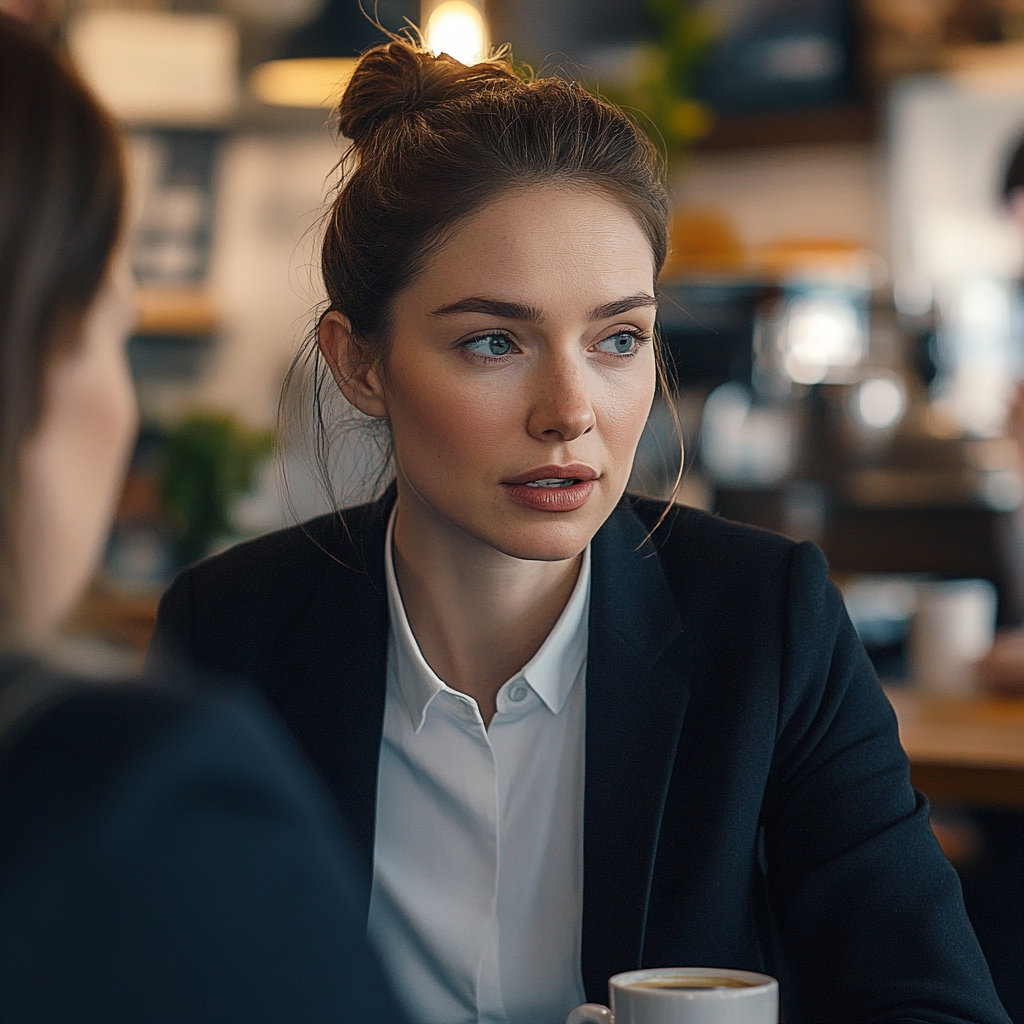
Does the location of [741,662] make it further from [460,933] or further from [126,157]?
[126,157]

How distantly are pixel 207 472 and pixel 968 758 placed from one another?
1.87 meters

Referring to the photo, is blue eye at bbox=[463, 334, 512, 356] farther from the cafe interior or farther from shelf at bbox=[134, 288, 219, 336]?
shelf at bbox=[134, 288, 219, 336]

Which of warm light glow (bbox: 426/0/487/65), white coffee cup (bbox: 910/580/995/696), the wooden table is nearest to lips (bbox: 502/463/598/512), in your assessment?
the wooden table

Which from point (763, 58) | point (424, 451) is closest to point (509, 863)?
point (424, 451)

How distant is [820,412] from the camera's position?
13.4ft

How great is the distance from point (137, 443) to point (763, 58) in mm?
2566

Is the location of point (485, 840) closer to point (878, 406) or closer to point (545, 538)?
point (545, 538)

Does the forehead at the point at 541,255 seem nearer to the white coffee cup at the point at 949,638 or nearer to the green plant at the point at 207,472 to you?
the white coffee cup at the point at 949,638

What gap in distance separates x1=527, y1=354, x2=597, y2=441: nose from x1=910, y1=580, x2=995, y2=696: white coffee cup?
114 centimetres

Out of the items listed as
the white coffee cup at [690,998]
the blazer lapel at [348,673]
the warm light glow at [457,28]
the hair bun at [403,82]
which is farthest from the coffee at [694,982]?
the warm light glow at [457,28]

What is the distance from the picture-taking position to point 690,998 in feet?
2.35

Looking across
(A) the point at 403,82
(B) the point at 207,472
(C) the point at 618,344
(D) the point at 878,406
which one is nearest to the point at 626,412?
(C) the point at 618,344

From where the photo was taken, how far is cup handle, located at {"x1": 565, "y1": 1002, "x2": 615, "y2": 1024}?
776 millimetres

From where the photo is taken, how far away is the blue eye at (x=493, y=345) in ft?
3.61
